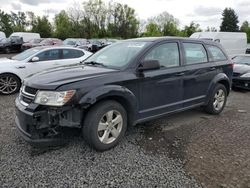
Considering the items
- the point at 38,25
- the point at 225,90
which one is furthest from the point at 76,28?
the point at 225,90

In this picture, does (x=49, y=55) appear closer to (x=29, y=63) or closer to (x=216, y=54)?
(x=29, y=63)

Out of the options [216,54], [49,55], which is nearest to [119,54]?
[216,54]

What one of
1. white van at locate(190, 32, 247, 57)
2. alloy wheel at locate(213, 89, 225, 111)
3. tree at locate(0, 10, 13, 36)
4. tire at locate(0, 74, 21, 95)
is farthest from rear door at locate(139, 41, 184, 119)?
tree at locate(0, 10, 13, 36)

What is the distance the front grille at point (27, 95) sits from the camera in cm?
334

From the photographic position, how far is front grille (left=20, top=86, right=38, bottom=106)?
334cm

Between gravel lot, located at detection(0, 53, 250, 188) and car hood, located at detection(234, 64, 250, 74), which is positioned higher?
car hood, located at detection(234, 64, 250, 74)

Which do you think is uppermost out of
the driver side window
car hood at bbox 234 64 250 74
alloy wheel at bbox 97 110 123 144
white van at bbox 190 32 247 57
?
white van at bbox 190 32 247 57

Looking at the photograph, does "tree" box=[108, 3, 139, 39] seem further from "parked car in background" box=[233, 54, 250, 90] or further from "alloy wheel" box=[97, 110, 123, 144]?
"alloy wheel" box=[97, 110, 123, 144]

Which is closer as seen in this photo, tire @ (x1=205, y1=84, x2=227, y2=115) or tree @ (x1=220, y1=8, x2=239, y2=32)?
tire @ (x1=205, y1=84, x2=227, y2=115)

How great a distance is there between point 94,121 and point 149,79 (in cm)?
120

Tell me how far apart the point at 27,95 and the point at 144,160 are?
190cm

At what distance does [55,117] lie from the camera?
10.4 ft

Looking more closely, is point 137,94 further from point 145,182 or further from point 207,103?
point 207,103

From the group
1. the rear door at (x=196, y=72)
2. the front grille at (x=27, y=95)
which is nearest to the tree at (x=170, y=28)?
the rear door at (x=196, y=72)
